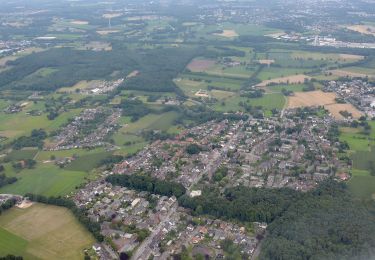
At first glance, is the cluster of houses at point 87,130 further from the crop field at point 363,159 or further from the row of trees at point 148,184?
the crop field at point 363,159

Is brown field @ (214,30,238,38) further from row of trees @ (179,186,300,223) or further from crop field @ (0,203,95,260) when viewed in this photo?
crop field @ (0,203,95,260)

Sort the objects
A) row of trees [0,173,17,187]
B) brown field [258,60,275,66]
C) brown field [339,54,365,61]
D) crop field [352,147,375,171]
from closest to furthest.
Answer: row of trees [0,173,17,187]
crop field [352,147,375,171]
brown field [258,60,275,66]
brown field [339,54,365,61]

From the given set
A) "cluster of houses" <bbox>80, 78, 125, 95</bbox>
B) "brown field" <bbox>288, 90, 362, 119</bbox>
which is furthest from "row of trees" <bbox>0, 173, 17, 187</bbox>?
"brown field" <bbox>288, 90, 362, 119</bbox>

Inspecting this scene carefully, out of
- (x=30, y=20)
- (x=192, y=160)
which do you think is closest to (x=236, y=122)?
(x=192, y=160)

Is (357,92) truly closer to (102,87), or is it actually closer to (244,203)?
(244,203)

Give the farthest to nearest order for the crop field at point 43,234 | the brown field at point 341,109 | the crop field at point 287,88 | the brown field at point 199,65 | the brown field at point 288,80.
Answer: the brown field at point 199,65
the brown field at point 288,80
the crop field at point 287,88
the brown field at point 341,109
the crop field at point 43,234

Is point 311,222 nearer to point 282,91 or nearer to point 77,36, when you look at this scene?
point 282,91

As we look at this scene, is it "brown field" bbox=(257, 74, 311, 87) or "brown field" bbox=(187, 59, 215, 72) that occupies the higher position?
"brown field" bbox=(257, 74, 311, 87)

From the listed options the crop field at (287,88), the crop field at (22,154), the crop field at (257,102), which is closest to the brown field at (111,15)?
the crop field at (287,88)
